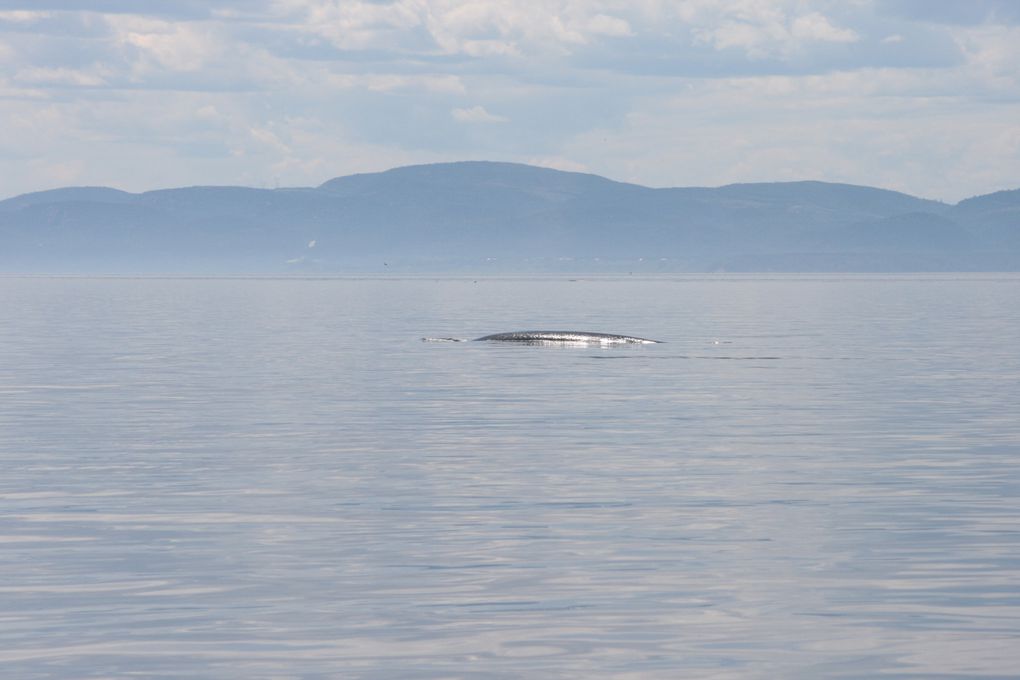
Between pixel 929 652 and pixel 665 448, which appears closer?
pixel 929 652

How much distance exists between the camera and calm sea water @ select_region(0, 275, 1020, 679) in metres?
17.8

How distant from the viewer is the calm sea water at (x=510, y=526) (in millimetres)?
17781

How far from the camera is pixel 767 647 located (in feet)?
58.0

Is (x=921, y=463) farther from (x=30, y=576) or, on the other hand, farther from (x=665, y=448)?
(x=30, y=576)

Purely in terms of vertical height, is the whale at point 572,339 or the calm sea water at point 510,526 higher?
the whale at point 572,339

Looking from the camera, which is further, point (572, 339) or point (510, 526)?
point (572, 339)

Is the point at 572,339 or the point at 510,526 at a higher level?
the point at 572,339

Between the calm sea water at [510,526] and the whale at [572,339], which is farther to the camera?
the whale at [572,339]

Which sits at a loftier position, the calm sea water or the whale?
the whale

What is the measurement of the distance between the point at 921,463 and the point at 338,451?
11158mm

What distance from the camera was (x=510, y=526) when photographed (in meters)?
25.1

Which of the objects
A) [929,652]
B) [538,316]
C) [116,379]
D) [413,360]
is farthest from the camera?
[538,316]

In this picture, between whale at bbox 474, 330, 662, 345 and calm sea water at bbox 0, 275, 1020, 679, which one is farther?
whale at bbox 474, 330, 662, 345

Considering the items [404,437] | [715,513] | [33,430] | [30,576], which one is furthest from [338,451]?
[30,576]
